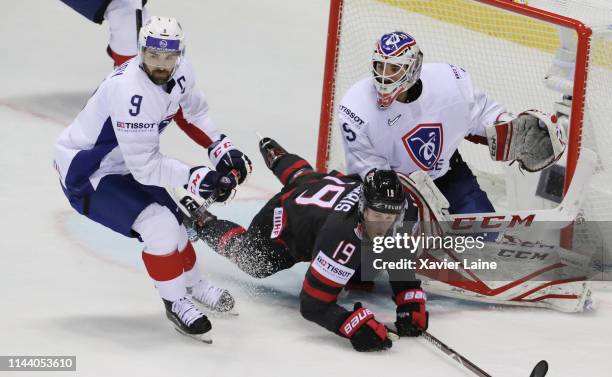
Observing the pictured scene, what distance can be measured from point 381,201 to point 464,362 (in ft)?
1.63

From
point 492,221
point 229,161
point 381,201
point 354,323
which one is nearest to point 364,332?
point 354,323

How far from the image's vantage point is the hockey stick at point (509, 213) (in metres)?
3.77

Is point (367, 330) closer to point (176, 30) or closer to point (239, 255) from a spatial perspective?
point (239, 255)

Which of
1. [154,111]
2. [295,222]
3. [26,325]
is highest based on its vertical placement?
[154,111]

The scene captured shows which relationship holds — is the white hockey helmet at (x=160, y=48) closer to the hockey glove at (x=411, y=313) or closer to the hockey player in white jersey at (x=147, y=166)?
the hockey player in white jersey at (x=147, y=166)

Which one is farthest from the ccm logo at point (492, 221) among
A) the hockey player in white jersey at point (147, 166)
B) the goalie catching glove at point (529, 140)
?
the hockey player in white jersey at point (147, 166)

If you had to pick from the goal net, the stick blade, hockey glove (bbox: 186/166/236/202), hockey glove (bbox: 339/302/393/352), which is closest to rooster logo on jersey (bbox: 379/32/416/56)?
the goal net

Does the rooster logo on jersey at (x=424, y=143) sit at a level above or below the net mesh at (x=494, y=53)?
below

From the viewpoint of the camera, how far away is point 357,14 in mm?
4938

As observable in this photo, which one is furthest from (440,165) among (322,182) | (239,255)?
(239,255)

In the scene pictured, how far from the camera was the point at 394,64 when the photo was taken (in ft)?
12.5

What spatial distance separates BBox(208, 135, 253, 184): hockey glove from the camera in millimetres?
3551

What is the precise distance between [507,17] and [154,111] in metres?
2.12

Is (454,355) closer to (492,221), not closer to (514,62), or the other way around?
(492,221)
